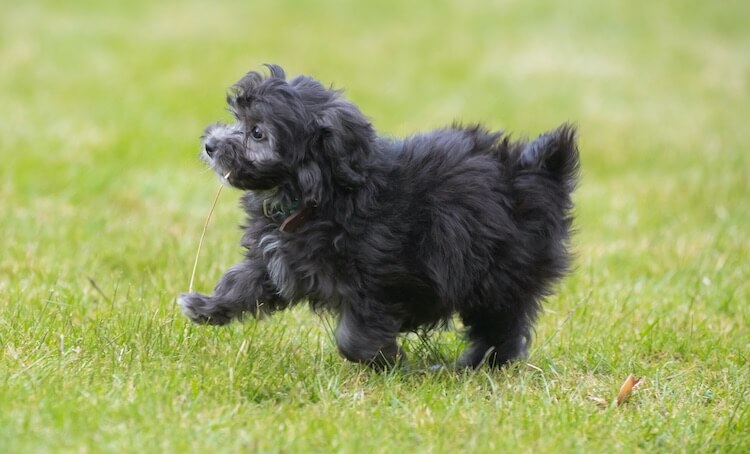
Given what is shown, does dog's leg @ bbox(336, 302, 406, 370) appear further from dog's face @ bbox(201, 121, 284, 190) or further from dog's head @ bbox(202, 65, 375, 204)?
dog's face @ bbox(201, 121, 284, 190)

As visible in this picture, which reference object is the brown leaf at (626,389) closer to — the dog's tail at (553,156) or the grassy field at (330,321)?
the grassy field at (330,321)

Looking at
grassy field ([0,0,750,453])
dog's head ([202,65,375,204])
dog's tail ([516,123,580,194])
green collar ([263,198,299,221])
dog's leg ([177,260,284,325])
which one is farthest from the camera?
dog's tail ([516,123,580,194])

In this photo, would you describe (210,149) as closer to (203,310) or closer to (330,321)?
(203,310)

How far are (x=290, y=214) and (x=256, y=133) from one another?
0.38 m

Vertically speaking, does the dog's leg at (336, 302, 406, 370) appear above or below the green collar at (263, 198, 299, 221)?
below

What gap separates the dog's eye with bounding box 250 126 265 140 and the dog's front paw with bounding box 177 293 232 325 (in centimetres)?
76

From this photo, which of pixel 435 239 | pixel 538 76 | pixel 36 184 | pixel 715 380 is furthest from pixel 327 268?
pixel 538 76

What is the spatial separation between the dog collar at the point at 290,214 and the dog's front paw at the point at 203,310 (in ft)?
1.56

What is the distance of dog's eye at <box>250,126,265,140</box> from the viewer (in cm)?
464

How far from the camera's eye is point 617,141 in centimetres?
1184

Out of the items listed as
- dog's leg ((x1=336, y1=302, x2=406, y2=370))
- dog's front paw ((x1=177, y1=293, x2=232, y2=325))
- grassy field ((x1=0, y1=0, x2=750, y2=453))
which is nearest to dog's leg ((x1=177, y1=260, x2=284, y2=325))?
dog's front paw ((x1=177, y1=293, x2=232, y2=325))

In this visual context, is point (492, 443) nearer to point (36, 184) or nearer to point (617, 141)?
point (36, 184)

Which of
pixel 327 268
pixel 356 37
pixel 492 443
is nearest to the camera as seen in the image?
pixel 492 443

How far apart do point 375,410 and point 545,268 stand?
119 centimetres
